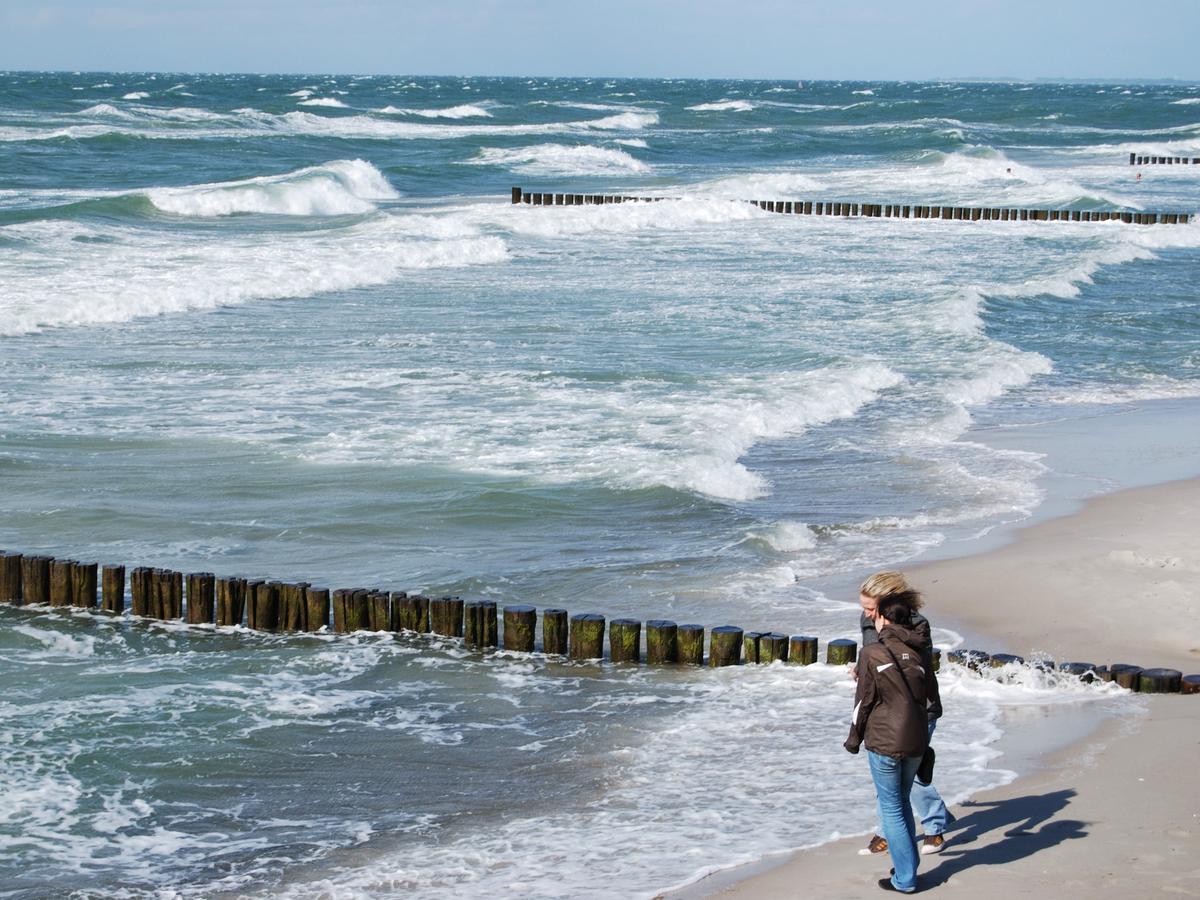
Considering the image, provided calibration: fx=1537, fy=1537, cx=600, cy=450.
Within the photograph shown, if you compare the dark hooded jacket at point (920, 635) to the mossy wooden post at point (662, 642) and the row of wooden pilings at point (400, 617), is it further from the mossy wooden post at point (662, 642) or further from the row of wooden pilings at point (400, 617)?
the mossy wooden post at point (662, 642)

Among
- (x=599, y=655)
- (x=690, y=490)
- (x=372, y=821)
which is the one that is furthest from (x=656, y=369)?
(x=372, y=821)

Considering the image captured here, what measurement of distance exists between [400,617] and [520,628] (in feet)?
2.89

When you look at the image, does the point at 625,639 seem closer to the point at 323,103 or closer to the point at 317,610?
the point at 317,610

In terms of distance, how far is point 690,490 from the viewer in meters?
13.8

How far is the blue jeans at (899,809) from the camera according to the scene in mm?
6234

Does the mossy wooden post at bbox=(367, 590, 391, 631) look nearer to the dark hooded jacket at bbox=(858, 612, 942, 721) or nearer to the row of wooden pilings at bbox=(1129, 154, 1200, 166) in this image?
the dark hooded jacket at bbox=(858, 612, 942, 721)

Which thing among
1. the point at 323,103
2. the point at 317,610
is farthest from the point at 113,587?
the point at 323,103

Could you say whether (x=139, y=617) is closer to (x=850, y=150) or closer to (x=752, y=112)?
(x=850, y=150)

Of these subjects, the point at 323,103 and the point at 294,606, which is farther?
the point at 323,103

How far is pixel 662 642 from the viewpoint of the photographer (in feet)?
32.0

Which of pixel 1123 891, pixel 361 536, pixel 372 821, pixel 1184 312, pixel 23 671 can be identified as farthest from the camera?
pixel 1184 312

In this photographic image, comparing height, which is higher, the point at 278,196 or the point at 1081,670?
the point at 278,196

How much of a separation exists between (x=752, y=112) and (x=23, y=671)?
4821 inches

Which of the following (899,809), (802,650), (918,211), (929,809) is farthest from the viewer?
(918,211)
